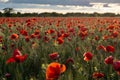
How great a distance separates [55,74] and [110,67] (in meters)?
1.23

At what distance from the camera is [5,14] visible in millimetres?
26469

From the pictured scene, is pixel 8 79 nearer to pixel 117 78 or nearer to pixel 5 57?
pixel 5 57

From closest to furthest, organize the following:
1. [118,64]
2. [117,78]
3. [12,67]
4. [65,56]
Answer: [118,64] → [117,78] → [12,67] → [65,56]

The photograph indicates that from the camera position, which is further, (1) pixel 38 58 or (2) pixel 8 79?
(1) pixel 38 58

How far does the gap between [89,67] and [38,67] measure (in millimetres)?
550

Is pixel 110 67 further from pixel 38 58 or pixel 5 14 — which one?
pixel 5 14

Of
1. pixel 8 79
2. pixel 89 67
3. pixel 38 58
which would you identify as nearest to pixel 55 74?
pixel 8 79

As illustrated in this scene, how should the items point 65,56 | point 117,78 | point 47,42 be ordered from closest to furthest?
point 117,78 < point 65,56 < point 47,42

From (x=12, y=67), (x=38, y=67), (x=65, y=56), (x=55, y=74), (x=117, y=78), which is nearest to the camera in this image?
(x=55, y=74)

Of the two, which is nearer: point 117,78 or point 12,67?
point 117,78

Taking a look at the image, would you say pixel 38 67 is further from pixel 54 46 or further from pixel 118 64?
pixel 118 64

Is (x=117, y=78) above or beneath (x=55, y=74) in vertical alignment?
beneath

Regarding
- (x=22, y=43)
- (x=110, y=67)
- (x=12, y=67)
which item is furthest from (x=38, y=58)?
(x=22, y=43)

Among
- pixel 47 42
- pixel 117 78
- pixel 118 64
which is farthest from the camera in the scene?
pixel 47 42
